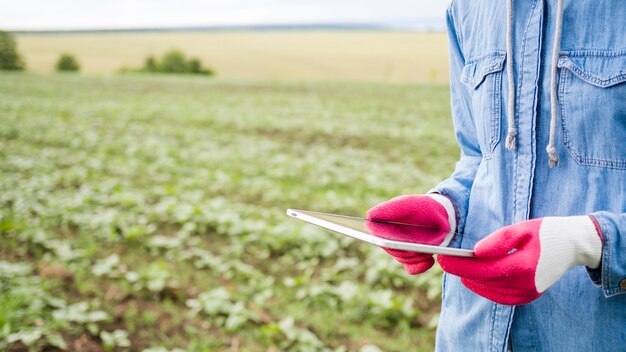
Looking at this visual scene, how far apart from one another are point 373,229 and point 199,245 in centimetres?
396

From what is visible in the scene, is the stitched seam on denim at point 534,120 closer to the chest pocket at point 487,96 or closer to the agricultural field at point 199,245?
the chest pocket at point 487,96

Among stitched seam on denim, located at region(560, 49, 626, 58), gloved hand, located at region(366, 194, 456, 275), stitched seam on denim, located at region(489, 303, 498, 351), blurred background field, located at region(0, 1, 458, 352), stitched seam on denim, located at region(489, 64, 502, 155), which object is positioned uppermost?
stitched seam on denim, located at region(560, 49, 626, 58)

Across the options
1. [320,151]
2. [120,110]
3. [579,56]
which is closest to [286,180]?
[320,151]

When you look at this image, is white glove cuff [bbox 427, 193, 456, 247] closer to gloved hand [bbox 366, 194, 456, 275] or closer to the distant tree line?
gloved hand [bbox 366, 194, 456, 275]

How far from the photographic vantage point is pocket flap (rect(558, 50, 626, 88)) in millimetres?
1236

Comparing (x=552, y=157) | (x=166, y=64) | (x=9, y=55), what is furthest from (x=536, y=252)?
(x=166, y=64)

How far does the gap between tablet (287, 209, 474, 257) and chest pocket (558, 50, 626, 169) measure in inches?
15.8

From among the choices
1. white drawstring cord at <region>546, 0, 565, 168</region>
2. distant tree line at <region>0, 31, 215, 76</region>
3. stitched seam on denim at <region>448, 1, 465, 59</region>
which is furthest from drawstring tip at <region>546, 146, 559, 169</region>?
distant tree line at <region>0, 31, 215, 76</region>

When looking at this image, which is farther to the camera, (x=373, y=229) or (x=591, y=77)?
(x=373, y=229)

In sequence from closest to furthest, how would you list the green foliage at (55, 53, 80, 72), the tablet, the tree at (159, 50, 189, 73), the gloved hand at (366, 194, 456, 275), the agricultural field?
the tablet < the gloved hand at (366, 194, 456, 275) < the agricultural field < the green foliage at (55, 53, 80, 72) < the tree at (159, 50, 189, 73)

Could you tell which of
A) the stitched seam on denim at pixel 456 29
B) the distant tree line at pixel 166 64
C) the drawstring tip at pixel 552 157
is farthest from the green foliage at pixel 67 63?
the drawstring tip at pixel 552 157

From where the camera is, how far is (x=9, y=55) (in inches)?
1870

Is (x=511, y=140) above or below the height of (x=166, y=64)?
above

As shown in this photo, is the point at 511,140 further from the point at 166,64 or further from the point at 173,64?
the point at 166,64
